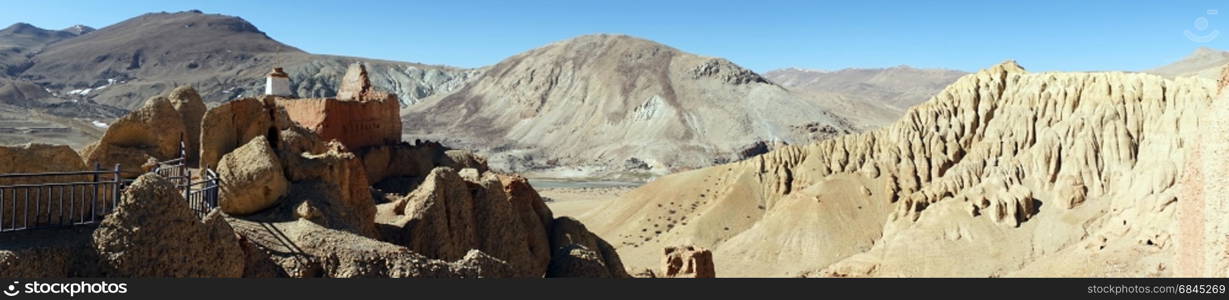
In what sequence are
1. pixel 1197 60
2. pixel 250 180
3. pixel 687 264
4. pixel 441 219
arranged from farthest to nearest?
1. pixel 1197 60
2. pixel 687 264
3. pixel 441 219
4. pixel 250 180

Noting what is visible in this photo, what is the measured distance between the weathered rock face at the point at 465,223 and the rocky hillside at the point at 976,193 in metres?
17.0

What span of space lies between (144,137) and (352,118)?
17.1 meters

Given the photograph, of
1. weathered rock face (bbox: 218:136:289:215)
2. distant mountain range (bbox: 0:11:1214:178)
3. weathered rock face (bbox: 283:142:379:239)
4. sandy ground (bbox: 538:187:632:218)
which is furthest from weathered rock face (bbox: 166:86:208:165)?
distant mountain range (bbox: 0:11:1214:178)

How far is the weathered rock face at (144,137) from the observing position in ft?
55.6

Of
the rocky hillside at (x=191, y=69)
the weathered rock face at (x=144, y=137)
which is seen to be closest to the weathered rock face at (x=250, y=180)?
the weathered rock face at (x=144, y=137)

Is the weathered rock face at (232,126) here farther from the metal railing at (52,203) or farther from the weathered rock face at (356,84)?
the weathered rock face at (356,84)

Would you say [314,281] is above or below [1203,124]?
below

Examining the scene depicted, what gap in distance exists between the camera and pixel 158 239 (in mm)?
7637

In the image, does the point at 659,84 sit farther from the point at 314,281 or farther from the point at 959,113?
the point at 314,281

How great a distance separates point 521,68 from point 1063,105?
114m

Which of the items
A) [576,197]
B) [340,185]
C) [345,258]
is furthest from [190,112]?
[576,197]

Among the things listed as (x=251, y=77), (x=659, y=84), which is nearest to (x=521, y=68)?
(x=659, y=84)

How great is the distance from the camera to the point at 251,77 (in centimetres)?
14812

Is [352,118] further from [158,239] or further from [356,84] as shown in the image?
[158,239]
